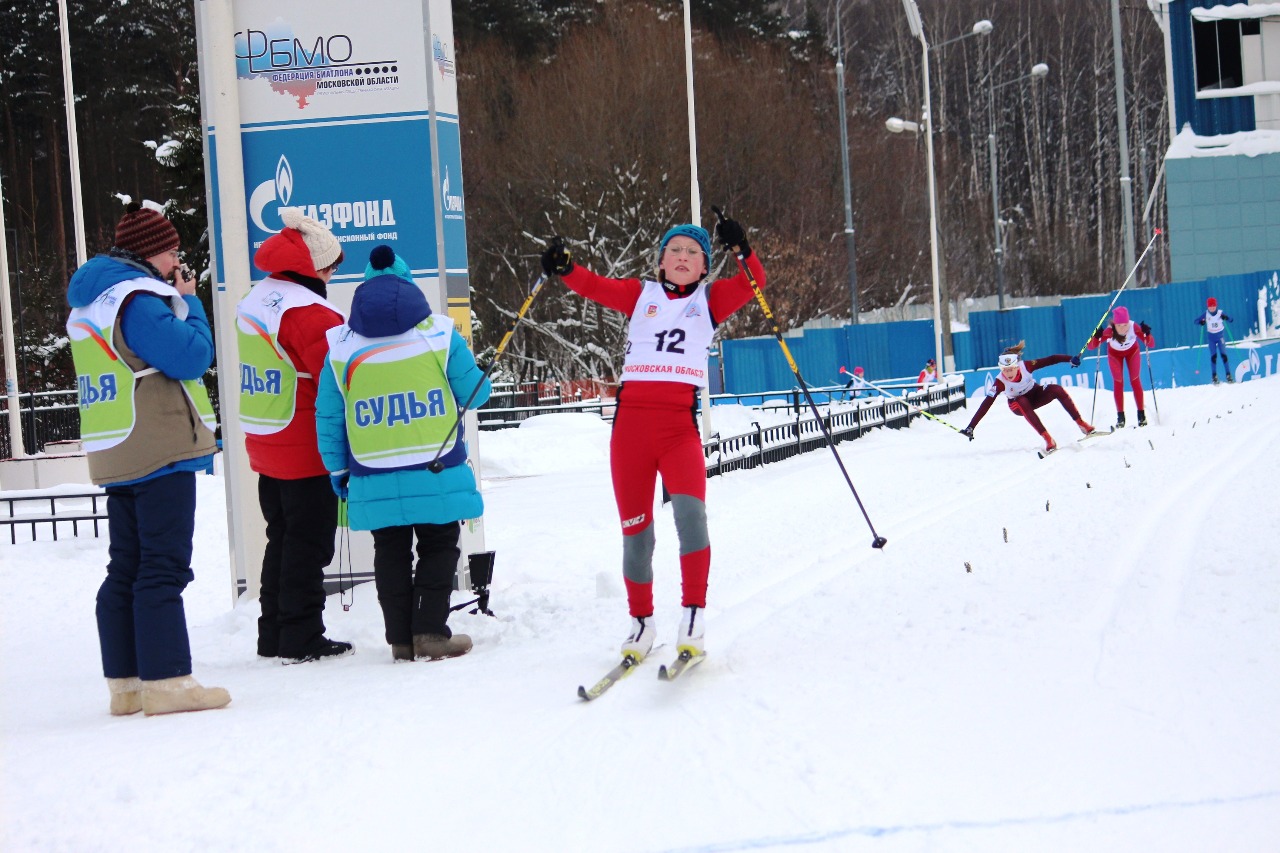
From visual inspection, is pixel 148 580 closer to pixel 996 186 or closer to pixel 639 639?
pixel 639 639

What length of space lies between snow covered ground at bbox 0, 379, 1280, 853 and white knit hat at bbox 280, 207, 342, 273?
182cm

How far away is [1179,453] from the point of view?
12.6m

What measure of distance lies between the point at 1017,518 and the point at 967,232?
55.5m

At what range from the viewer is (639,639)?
527cm

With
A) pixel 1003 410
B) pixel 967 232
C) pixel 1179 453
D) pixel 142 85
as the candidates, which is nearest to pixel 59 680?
pixel 1179 453

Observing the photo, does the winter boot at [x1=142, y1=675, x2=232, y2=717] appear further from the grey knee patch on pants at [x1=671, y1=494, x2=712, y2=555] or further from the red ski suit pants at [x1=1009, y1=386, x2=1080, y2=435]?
the red ski suit pants at [x1=1009, y1=386, x2=1080, y2=435]

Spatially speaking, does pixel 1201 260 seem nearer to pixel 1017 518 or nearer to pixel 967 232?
pixel 967 232

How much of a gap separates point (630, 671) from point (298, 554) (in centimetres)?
178

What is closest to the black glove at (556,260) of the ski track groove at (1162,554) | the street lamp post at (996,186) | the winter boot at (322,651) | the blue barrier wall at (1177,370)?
the winter boot at (322,651)

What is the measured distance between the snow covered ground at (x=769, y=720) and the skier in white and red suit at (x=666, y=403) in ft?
1.35

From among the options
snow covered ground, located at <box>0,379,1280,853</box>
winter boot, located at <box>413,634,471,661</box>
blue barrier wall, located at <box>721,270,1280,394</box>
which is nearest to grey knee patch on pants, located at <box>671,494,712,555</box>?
snow covered ground, located at <box>0,379,1280,853</box>

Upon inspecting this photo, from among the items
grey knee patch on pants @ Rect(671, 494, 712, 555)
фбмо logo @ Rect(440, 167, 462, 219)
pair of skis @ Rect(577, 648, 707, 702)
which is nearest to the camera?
pair of skis @ Rect(577, 648, 707, 702)

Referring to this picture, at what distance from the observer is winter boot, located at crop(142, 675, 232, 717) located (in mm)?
4812

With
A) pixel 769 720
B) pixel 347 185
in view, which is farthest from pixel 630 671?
pixel 347 185
